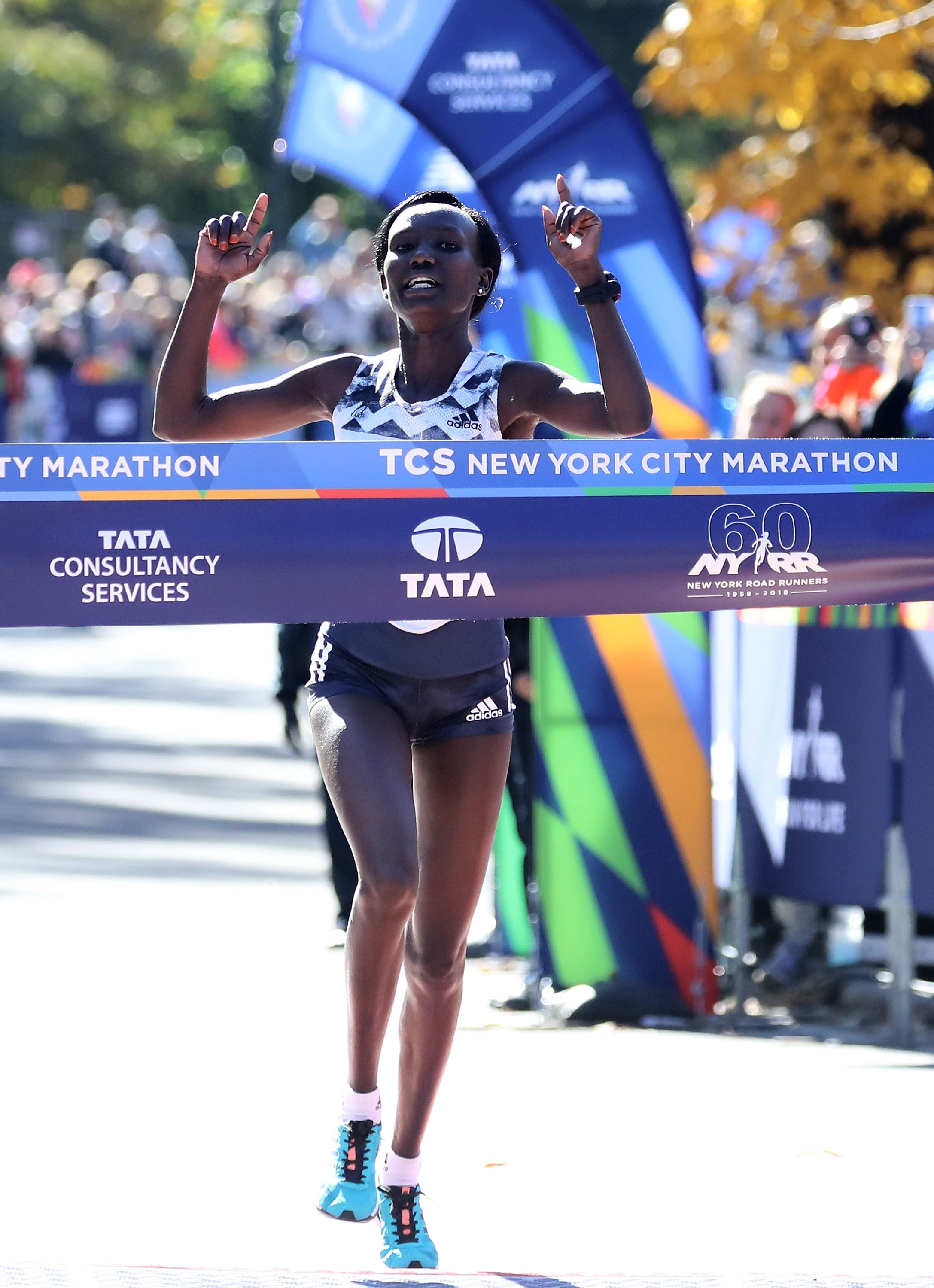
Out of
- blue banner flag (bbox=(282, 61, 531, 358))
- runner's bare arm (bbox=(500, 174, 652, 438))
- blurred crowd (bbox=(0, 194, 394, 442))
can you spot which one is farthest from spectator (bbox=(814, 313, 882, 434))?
blurred crowd (bbox=(0, 194, 394, 442))

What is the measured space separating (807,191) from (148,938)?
7.09 metres

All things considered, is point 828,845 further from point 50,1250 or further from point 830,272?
point 830,272

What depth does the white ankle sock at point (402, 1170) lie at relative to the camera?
4656 mm

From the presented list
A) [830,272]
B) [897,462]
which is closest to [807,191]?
[830,272]

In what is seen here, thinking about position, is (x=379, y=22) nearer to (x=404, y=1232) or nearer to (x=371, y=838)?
(x=371, y=838)

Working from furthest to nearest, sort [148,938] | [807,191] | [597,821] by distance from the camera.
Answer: [807,191], [148,938], [597,821]

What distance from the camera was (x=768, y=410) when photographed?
Result: 308 inches

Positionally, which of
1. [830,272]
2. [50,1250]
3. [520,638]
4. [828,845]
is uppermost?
[830,272]

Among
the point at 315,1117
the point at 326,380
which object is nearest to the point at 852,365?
the point at 315,1117

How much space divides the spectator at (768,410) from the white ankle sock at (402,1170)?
3681mm

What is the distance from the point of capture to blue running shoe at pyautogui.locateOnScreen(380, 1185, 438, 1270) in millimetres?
4605

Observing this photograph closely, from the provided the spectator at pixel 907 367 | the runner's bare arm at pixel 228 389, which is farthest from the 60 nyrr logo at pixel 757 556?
the spectator at pixel 907 367

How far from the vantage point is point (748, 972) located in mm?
7633

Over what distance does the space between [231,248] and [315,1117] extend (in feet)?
7.91
